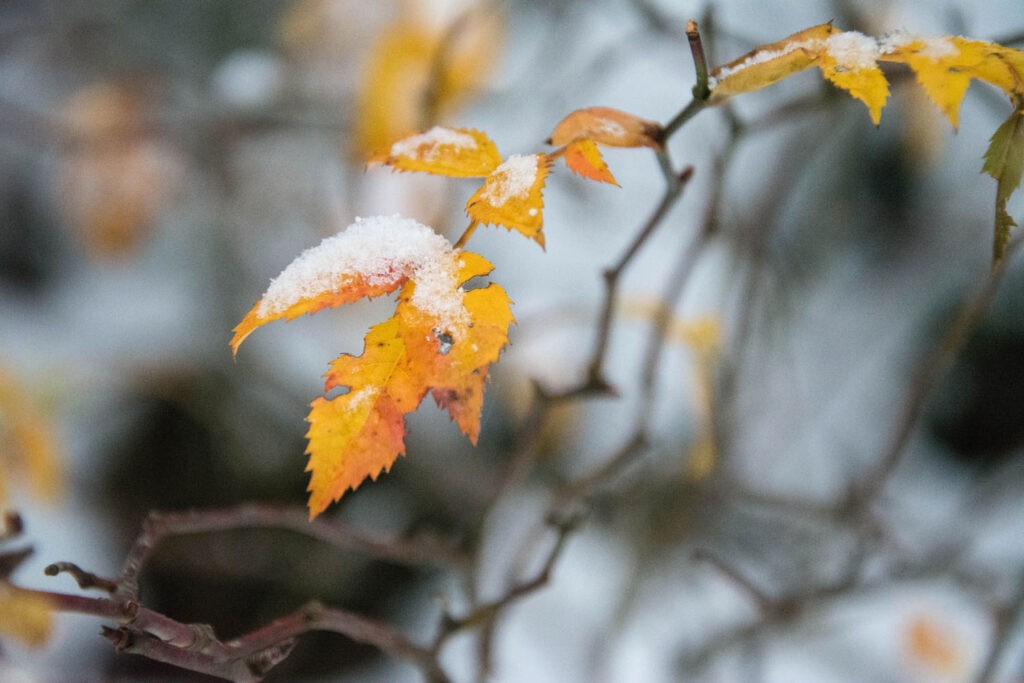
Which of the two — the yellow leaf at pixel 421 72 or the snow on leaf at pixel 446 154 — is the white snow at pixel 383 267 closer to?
the snow on leaf at pixel 446 154

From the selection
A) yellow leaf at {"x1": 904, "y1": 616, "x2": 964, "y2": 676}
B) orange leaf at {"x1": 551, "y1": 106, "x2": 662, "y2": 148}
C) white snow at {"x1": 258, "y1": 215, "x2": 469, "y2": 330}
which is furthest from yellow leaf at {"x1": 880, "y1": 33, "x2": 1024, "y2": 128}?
yellow leaf at {"x1": 904, "y1": 616, "x2": 964, "y2": 676}

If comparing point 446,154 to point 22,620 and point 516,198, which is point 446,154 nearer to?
point 516,198

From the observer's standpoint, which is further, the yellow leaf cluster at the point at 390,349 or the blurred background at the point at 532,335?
the blurred background at the point at 532,335

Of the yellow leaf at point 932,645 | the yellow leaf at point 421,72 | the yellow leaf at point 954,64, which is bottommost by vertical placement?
the yellow leaf at point 932,645

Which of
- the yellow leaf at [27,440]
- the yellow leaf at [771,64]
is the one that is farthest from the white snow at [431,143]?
the yellow leaf at [27,440]

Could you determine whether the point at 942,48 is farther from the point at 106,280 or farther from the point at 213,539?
the point at 106,280

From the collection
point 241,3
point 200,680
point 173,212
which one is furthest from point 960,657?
point 241,3

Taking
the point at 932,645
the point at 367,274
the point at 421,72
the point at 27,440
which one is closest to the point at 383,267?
the point at 367,274
